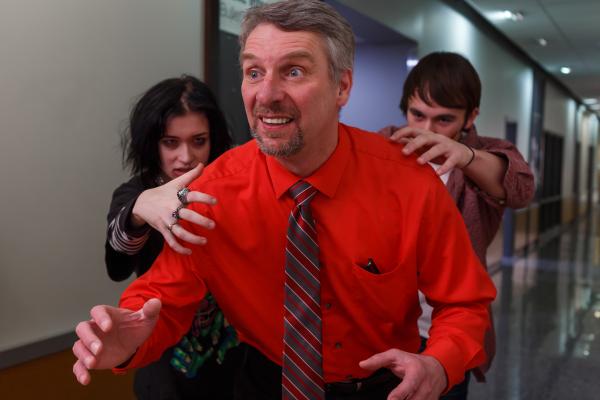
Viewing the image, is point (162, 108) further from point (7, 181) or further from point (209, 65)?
point (209, 65)

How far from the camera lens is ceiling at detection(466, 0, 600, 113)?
664 cm

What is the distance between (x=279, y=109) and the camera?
4.28 ft

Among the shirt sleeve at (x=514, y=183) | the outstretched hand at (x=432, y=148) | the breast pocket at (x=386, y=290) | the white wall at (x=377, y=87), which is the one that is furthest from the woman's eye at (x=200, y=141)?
the white wall at (x=377, y=87)

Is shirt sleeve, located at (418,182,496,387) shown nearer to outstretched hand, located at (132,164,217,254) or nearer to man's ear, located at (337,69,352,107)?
man's ear, located at (337,69,352,107)

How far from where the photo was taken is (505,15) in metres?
7.12

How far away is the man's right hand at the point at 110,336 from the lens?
110 centimetres

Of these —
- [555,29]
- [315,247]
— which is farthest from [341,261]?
[555,29]

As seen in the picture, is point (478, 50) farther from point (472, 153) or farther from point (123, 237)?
point (123, 237)

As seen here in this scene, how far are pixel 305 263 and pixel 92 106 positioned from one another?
156 cm

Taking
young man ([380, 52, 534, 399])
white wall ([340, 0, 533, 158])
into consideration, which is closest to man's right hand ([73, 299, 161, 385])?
young man ([380, 52, 534, 399])

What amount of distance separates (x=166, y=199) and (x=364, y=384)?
2.19 ft

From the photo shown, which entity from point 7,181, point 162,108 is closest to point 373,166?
point 162,108

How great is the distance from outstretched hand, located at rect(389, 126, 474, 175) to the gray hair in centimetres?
26

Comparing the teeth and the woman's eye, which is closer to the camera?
the teeth
